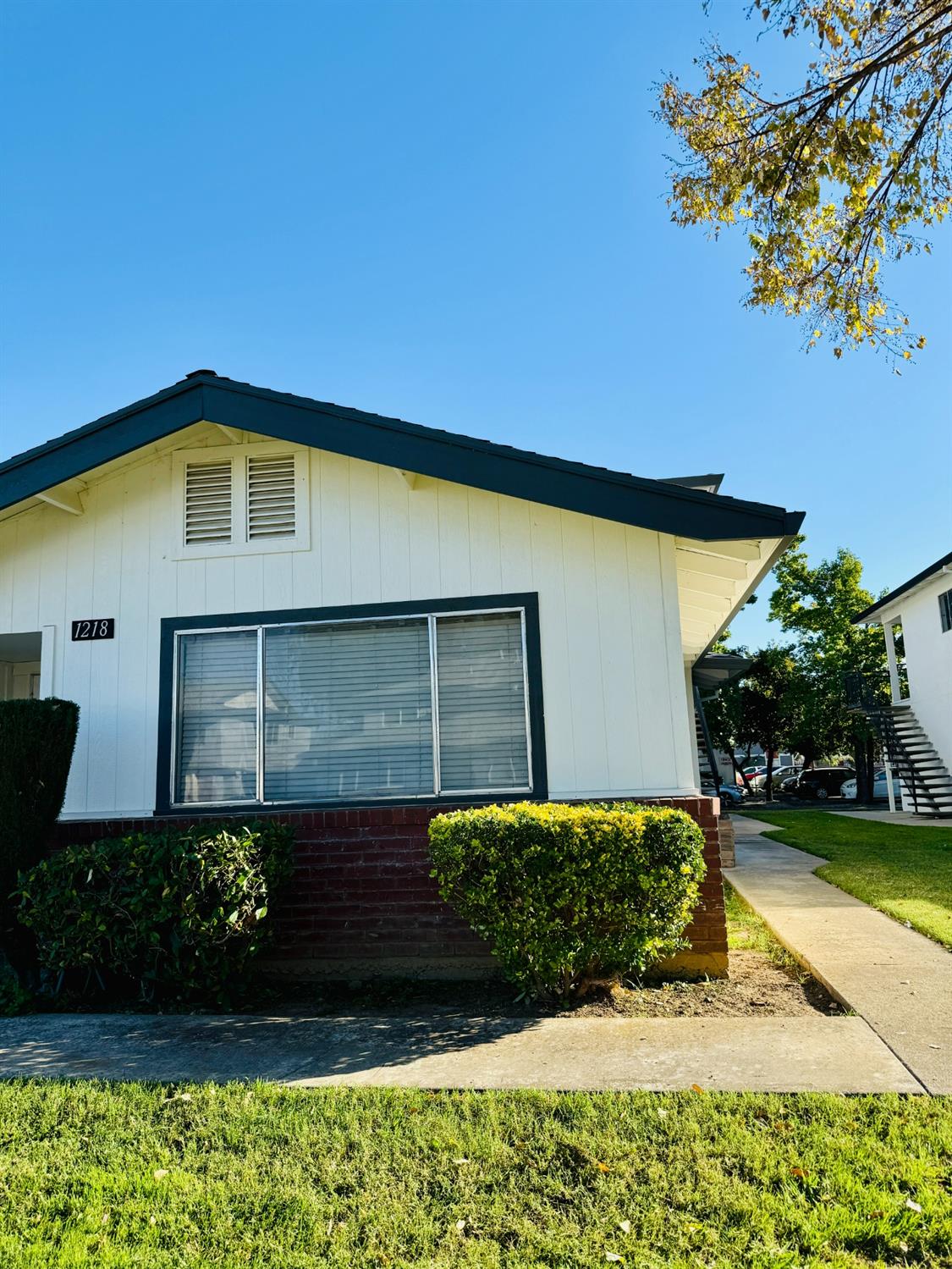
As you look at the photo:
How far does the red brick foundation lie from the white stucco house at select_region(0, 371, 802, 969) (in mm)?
92

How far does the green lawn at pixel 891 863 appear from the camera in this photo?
8.85 metres

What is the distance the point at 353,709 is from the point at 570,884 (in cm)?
249

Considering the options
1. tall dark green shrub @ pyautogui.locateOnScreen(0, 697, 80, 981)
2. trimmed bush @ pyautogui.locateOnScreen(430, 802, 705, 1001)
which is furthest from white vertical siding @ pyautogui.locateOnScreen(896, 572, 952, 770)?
tall dark green shrub @ pyautogui.locateOnScreen(0, 697, 80, 981)

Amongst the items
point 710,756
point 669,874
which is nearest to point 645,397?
point 710,756

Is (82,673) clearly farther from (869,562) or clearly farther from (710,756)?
(869,562)

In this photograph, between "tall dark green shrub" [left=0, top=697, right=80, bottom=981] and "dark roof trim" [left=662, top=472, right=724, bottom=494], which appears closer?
"tall dark green shrub" [left=0, top=697, right=80, bottom=981]

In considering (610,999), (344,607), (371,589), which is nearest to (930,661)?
(371,589)

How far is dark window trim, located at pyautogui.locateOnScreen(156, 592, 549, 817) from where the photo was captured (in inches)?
278

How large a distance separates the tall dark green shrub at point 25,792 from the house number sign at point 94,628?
850 mm

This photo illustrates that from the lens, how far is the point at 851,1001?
570 centimetres

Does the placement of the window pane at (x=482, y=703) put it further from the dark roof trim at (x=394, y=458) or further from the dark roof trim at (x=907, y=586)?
the dark roof trim at (x=907, y=586)

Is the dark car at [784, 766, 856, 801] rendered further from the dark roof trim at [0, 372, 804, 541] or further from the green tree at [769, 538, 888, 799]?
the dark roof trim at [0, 372, 804, 541]

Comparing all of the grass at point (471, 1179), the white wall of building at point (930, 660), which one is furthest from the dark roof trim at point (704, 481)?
the white wall of building at point (930, 660)

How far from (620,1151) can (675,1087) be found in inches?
29.4
